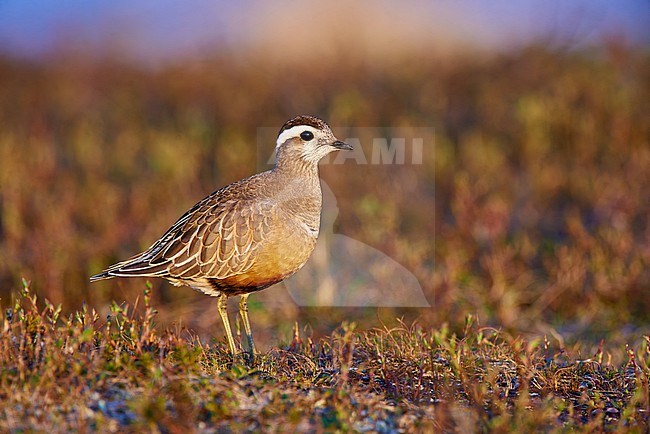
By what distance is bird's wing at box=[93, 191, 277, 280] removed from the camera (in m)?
4.98

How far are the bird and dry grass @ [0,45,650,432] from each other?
435 millimetres

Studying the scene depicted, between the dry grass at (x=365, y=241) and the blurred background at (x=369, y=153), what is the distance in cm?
3

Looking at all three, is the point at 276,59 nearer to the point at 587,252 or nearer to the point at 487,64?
the point at 487,64

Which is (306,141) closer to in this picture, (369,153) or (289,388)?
(289,388)

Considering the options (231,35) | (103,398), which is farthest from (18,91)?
(103,398)

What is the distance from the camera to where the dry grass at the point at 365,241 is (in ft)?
12.3

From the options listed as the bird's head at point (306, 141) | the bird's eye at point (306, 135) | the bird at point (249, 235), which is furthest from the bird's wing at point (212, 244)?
the bird's eye at point (306, 135)

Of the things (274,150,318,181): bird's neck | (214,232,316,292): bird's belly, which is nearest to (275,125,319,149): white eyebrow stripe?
(274,150,318,181): bird's neck

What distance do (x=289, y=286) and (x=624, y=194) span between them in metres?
3.68

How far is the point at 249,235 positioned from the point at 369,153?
5372mm

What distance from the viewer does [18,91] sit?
13.2 meters

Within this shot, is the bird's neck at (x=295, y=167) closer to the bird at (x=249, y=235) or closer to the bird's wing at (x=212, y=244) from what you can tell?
the bird at (x=249, y=235)

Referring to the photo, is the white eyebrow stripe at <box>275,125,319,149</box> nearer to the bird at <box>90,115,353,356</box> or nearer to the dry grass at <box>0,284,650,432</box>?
the bird at <box>90,115,353,356</box>

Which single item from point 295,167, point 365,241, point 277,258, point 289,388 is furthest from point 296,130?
point 365,241
